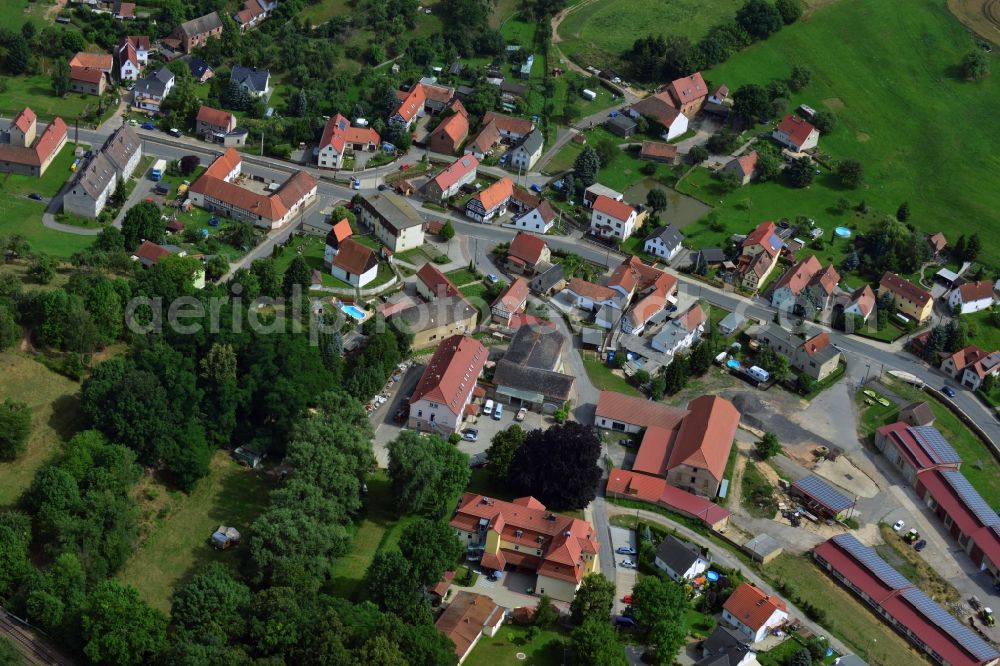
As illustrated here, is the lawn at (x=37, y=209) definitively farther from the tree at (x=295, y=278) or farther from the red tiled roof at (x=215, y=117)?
the tree at (x=295, y=278)

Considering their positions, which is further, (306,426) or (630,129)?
(630,129)

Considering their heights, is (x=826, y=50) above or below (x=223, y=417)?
below

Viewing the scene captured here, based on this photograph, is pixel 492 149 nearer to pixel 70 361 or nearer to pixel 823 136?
pixel 823 136

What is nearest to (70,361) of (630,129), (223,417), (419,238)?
(223,417)

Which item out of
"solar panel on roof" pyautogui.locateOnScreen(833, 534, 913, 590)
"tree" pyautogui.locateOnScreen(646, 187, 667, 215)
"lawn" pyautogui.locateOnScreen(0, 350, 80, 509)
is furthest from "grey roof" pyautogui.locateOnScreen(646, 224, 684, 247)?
"lawn" pyautogui.locateOnScreen(0, 350, 80, 509)

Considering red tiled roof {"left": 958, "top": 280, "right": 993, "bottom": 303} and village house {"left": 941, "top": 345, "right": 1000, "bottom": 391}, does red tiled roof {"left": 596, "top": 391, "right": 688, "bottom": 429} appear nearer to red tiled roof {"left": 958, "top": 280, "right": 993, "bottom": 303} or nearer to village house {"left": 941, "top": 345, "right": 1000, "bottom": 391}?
village house {"left": 941, "top": 345, "right": 1000, "bottom": 391}

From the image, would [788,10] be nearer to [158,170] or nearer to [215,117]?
[215,117]

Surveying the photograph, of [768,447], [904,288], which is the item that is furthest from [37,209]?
[904,288]
